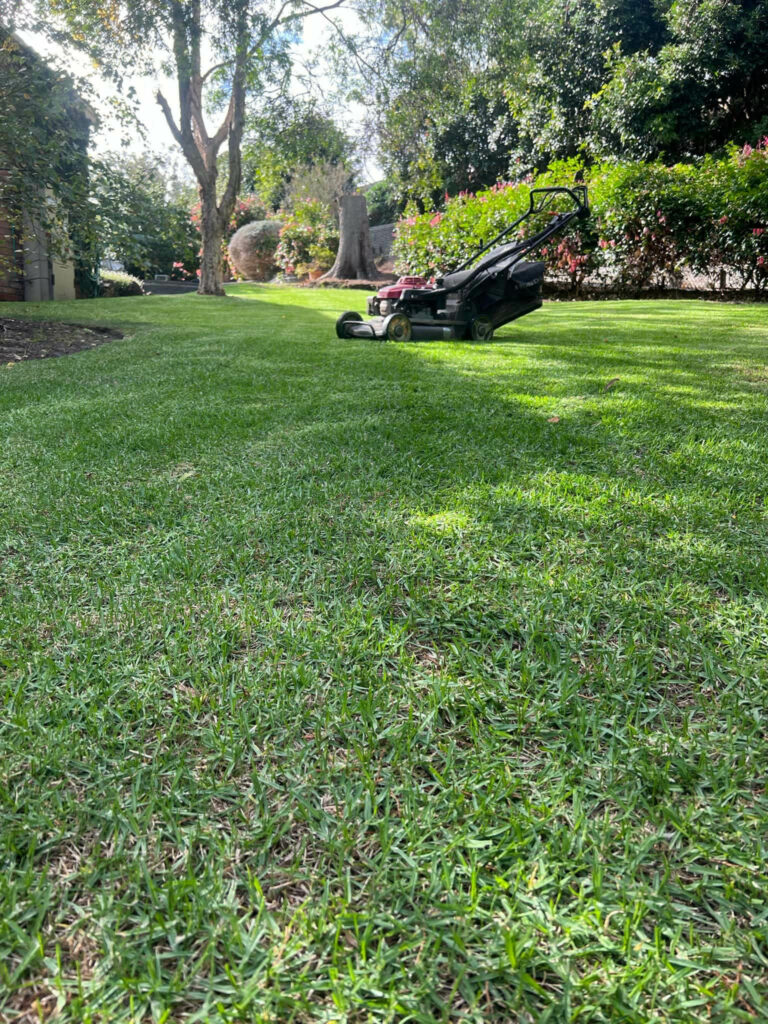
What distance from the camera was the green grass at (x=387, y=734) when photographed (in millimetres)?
774

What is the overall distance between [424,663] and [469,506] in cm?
86

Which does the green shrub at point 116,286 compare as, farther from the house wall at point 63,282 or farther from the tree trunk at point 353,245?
the tree trunk at point 353,245

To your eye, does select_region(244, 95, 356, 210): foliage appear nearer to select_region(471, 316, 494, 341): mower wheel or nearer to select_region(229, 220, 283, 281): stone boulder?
select_region(471, 316, 494, 341): mower wheel

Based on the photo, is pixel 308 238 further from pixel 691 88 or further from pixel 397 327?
pixel 397 327

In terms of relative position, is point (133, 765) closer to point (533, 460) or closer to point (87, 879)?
point (87, 879)

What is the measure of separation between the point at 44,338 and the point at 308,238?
48.9 feet

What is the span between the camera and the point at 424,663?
4.49 feet

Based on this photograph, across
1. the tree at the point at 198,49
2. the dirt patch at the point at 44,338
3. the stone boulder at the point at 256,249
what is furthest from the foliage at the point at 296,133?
the stone boulder at the point at 256,249

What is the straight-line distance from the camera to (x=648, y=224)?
10719 mm

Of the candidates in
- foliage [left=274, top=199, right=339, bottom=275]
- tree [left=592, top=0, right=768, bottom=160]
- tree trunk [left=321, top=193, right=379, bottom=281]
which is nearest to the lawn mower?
tree [left=592, top=0, right=768, bottom=160]

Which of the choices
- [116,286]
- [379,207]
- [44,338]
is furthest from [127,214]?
[379,207]

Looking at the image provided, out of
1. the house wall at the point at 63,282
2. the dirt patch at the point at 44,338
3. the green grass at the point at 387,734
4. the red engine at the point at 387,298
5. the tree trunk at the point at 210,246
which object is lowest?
the green grass at the point at 387,734

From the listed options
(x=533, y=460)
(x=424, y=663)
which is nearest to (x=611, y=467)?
(x=533, y=460)

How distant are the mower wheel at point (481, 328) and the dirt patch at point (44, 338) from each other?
382 centimetres
